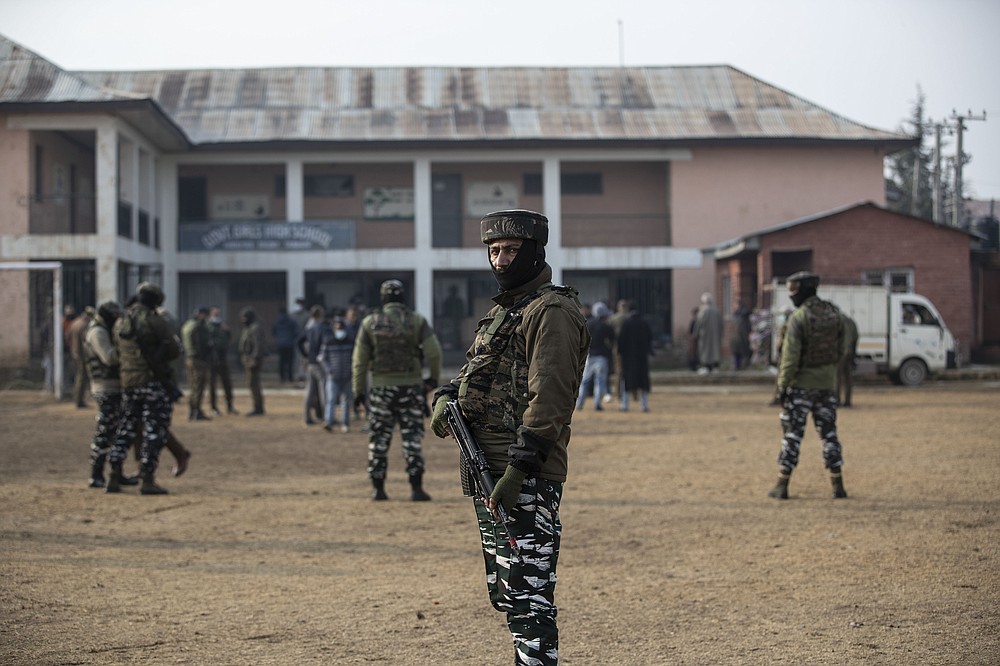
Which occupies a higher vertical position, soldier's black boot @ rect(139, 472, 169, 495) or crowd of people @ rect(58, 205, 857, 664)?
crowd of people @ rect(58, 205, 857, 664)

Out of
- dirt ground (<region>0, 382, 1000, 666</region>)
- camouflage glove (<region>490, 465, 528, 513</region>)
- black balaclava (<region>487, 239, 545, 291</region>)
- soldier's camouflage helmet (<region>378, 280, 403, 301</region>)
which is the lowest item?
dirt ground (<region>0, 382, 1000, 666</region>)

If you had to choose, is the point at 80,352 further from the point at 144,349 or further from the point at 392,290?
the point at 392,290

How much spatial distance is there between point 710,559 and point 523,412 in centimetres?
371

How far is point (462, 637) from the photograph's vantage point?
5469mm

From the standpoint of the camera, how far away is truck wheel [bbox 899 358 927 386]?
2303 centimetres

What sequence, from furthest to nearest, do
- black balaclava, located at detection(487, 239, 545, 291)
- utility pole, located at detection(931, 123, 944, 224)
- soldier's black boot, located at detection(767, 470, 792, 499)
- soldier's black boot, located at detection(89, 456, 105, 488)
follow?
utility pole, located at detection(931, 123, 944, 224), soldier's black boot, located at detection(89, 456, 105, 488), soldier's black boot, located at detection(767, 470, 792, 499), black balaclava, located at detection(487, 239, 545, 291)

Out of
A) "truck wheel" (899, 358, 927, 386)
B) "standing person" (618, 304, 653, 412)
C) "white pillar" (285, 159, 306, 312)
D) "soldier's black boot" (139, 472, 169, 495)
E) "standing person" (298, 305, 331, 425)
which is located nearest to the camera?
"soldier's black boot" (139, 472, 169, 495)

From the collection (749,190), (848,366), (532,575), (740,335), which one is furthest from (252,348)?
(749,190)

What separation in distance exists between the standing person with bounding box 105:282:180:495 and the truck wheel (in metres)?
17.4

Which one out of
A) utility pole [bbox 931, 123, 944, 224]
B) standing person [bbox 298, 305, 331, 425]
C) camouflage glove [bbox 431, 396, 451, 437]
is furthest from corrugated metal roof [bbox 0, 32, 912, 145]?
camouflage glove [bbox 431, 396, 451, 437]

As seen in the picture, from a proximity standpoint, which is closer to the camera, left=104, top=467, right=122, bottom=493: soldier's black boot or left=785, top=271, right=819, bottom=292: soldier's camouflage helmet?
left=785, top=271, right=819, bottom=292: soldier's camouflage helmet

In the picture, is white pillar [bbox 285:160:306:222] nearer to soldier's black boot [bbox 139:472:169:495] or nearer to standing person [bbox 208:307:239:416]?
standing person [bbox 208:307:239:416]

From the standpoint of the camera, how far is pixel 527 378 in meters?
4.02

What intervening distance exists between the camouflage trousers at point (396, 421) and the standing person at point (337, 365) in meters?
5.75
